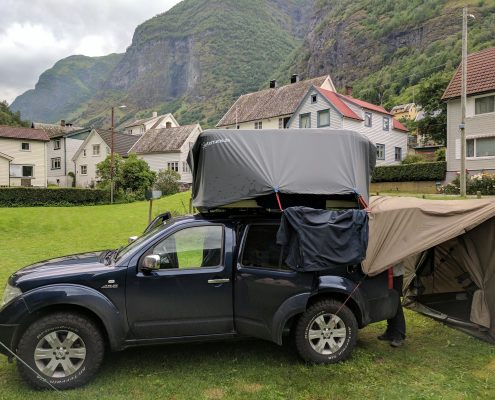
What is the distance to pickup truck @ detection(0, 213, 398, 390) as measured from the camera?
463 centimetres

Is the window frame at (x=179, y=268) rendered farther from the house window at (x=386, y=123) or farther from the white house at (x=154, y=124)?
the white house at (x=154, y=124)

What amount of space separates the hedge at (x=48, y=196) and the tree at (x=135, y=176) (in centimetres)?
294

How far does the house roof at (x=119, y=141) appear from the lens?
5153 centimetres

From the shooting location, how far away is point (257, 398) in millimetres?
4488

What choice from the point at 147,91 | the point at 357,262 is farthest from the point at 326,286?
the point at 147,91

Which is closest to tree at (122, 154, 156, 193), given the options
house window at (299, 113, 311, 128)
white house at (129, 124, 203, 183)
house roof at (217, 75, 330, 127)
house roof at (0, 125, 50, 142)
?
white house at (129, 124, 203, 183)

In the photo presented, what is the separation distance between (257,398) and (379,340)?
249 centimetres

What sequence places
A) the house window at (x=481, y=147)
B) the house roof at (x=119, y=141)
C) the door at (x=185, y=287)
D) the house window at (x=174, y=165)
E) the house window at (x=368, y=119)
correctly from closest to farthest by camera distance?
the door at (x=185, y=287) → the house window at (x=481, y=147) → the house window at (x=368, y=119) → the house window at (x=174, y=165) → the house roof at (x=119, y=141)

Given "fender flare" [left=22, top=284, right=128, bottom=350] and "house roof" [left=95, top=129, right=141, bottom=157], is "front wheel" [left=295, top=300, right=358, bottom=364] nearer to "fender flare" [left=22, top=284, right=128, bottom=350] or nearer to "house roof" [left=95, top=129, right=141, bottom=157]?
"fender flare" [left=22, top=284, right=128, bottom=350]

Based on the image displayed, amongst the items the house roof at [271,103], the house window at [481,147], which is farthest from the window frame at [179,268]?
the house roof at [271,103]

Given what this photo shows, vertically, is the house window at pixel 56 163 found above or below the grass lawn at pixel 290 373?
above

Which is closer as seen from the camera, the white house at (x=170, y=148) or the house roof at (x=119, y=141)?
the white house at (x=170, y=148)

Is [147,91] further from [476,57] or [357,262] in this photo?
[357,262]

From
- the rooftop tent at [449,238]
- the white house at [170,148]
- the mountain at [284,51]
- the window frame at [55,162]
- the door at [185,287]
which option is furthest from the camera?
the mountain at [284,51]
